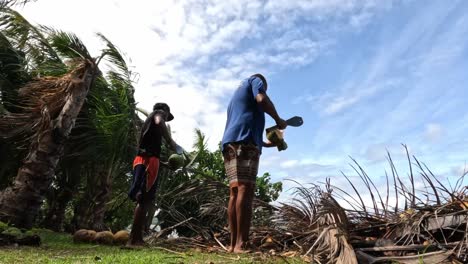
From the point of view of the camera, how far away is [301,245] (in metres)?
3.17

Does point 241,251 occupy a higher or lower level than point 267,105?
lower

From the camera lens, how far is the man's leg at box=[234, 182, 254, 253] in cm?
349

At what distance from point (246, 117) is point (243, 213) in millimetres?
814

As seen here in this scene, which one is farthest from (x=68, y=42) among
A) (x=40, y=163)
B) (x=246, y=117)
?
(x=246, y=117)

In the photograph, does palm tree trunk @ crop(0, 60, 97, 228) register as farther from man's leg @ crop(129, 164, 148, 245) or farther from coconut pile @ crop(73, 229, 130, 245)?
man's leg @ crop(129, 164, 148, 245)

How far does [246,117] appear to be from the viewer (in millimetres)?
3795

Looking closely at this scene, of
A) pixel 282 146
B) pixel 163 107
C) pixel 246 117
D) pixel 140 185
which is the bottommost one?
pixel 140 185

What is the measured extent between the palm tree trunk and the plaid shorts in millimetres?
3667

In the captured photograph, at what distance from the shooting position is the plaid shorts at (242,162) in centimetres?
366

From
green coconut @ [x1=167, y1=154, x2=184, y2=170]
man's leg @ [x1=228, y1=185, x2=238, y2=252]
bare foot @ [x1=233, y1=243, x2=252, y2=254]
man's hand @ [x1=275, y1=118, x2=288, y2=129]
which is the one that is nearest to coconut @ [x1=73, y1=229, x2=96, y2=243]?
green coconut @ [x1=167, y1=154, x2=184, y2=170]

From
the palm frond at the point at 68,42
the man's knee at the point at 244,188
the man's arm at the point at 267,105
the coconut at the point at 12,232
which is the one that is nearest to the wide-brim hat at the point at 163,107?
the man's arm at the point at 267,105

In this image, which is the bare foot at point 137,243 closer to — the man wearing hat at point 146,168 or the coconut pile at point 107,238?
the man wearing hat at point 146,168

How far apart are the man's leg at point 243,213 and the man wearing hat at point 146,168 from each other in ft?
4.96

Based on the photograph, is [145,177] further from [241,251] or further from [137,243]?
[241,251]
